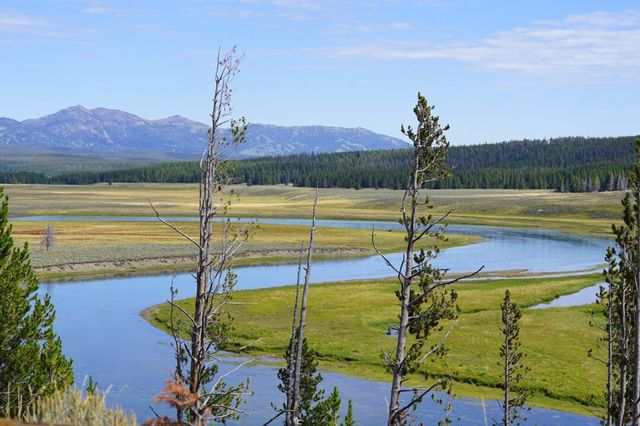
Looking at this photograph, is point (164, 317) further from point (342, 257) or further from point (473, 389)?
point (342, 257)

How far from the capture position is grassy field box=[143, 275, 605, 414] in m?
44.6

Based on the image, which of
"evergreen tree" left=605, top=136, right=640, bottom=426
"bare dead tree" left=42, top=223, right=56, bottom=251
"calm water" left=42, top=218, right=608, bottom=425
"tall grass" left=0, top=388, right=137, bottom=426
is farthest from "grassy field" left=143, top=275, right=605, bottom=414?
"bare dead tree" left=42, top=223, right=56, bottom=251

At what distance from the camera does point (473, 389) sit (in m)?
44.0

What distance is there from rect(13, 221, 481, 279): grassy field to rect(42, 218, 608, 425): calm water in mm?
6286

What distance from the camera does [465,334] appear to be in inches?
2195

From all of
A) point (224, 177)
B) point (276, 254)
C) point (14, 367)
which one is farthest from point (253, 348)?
point (276, 254)

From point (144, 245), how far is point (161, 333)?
5037cm

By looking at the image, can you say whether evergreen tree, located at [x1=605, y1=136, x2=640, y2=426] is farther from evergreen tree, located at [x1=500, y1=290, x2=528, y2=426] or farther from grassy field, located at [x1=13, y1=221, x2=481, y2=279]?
grassy field, located at [x1=13, y1=221, x2=481, y2=279]

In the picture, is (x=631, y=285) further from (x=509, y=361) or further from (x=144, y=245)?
(x=144, y=245)

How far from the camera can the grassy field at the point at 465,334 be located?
4462cm

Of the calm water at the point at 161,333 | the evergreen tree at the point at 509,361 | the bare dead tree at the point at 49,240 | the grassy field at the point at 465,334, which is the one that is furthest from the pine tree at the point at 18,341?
the bare dead tree at the point at 49,240

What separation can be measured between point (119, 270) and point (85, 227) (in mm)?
46760

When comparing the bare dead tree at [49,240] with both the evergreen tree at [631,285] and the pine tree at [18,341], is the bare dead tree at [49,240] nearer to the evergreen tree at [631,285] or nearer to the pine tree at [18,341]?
the pine tree at [18,341]

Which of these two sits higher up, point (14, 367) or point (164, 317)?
point (14, 367)
